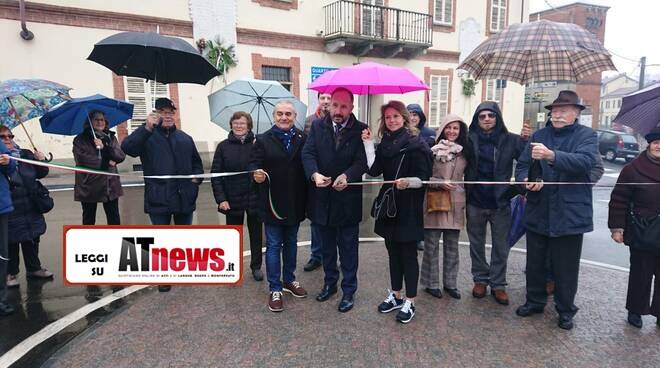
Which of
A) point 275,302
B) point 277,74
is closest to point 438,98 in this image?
point 277,74

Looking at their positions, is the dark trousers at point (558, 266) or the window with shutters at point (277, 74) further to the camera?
the window with shutters at point (277, 74)

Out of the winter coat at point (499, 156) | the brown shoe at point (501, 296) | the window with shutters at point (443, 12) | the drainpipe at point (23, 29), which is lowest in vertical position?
the brown shoe at point (501, 296)

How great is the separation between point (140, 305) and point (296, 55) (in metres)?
12.8

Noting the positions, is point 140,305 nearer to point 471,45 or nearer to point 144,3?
point 144,3

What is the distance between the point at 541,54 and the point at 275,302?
11.0ft

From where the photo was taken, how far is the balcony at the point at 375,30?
15750mm

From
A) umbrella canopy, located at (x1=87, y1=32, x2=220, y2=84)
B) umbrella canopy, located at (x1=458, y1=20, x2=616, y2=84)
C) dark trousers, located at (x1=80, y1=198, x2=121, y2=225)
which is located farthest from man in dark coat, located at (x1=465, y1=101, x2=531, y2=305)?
dark trousers, located at (x1=80, y1=198, x2=121, y2=225)

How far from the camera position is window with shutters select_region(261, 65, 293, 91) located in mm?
14953

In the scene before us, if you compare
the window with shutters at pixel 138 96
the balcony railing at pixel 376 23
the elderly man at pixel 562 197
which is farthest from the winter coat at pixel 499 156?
the balcony railing at pixel 376 23

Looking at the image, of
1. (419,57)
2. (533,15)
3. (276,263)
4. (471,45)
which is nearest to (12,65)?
(276,263)

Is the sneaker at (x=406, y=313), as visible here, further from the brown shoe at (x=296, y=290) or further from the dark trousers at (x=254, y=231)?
the dark trousers at (x=254, y=231)

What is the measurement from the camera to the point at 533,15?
42156mm

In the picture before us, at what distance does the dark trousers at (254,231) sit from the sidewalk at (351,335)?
17.9 inches

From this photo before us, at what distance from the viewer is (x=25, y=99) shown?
4.08 metres
